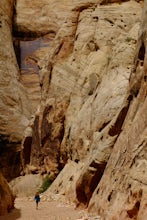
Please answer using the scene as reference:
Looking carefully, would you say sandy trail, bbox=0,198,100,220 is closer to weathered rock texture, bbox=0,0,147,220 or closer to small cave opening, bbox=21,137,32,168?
weathered rock texture, bbox=0,0,147,220

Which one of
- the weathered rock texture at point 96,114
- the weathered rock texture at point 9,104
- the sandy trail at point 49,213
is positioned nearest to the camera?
the weathered rock texture at point 96,114

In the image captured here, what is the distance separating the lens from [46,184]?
22.4 metres

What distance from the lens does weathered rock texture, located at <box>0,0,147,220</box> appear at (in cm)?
1208

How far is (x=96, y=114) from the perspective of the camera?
62.1ft

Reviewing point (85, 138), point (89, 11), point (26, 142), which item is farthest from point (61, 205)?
point (89, 11)

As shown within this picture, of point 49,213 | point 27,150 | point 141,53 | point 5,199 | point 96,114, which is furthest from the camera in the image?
point 27,150

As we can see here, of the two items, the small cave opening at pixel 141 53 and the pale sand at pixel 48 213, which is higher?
the small cave opening at pixel 141 53

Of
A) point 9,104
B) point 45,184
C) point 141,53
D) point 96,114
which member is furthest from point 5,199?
point 9,104

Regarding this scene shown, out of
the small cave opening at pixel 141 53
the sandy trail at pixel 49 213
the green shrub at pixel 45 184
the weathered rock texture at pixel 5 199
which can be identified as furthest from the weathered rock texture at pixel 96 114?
the weathered rock texture at pixel 5 199

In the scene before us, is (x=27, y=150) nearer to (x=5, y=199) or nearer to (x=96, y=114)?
(x=96, y=114)

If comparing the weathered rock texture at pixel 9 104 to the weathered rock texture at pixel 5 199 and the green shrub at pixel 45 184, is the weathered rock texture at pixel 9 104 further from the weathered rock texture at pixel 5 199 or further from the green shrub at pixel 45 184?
the weathered rock texture at pixel 5 199

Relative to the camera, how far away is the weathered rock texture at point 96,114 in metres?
12.1

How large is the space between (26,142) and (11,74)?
8535mm

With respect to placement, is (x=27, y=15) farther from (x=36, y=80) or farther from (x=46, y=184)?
(x=46, y=184)
